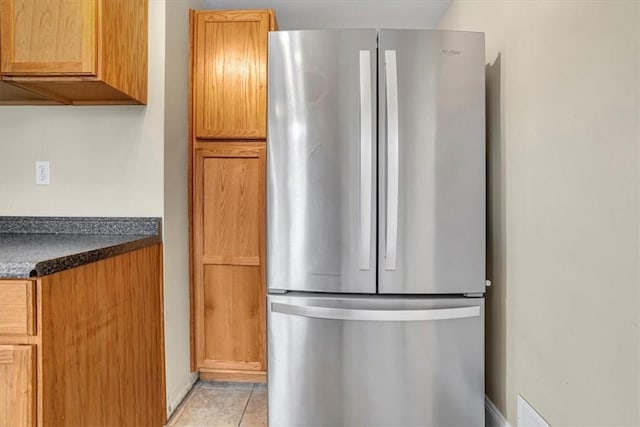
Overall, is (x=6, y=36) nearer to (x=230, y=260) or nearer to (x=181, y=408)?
(x=230, y=260)

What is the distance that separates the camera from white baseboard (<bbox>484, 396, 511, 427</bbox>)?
60.3 inches

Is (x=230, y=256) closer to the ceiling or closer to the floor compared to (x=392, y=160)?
closer to the floor

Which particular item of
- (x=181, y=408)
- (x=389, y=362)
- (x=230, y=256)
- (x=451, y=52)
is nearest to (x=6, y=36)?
(x=230, y=256)

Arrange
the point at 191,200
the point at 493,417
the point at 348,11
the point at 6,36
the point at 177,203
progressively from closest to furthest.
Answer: the point at 6,36 < the point at 493,417 < the point at 177,203 < the point at 191,200 < the point at 348,11

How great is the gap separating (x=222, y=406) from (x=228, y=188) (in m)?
1.18

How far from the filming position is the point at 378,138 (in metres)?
1.44

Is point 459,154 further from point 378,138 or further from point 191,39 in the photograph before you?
point 191,39

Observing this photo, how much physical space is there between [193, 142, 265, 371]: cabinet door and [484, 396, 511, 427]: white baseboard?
3.85 ft

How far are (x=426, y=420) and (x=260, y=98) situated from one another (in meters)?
1.76

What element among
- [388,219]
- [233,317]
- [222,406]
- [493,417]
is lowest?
[222,406]

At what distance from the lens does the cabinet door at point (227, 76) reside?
2.03m

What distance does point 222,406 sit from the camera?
1916 mm

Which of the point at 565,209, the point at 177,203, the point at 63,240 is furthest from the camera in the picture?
the point at 177,203

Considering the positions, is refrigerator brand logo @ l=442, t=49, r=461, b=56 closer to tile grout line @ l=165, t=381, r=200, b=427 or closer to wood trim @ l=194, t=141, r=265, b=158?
wood trim @ l=194, t=141, r=265, b=158
